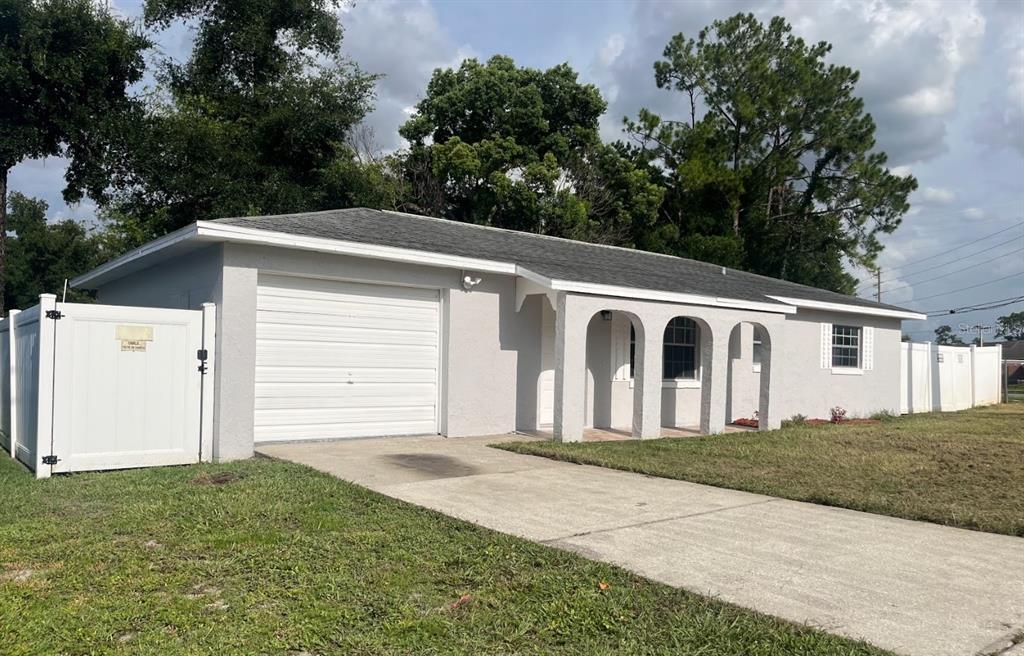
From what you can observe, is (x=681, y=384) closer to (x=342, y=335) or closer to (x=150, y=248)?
(x=342, y=335)

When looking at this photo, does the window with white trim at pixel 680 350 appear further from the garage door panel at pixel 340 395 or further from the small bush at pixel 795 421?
the garage door panel at pixel 340 395

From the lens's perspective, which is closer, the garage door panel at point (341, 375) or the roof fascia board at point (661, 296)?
the garage door panel at point (341, 375)

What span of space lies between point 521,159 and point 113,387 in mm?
23853

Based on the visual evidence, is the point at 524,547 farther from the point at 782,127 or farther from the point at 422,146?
the point at 782,127

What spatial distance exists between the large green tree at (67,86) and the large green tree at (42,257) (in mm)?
21055

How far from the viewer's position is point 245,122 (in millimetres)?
27062

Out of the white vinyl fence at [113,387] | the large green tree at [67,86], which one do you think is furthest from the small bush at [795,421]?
the large green tree at [67,86]

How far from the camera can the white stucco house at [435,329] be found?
993 centimetres

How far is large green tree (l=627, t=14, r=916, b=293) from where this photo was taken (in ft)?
112

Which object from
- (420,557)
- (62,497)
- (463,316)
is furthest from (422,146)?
(420,557)

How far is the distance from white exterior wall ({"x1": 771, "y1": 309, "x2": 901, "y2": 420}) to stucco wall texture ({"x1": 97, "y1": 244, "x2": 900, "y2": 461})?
0.05 metres

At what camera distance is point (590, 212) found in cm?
3203

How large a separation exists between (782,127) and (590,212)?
10560mm

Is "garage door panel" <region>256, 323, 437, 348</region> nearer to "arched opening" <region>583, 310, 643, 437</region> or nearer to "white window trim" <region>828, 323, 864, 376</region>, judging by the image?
"arched opening" <region>583, 310, 643, 437</region>
